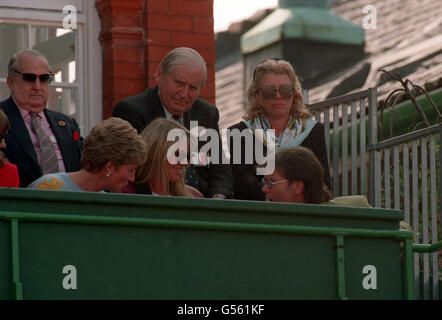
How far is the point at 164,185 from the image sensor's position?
17.5 ft

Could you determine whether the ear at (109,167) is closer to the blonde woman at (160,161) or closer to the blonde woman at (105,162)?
the blonde woman at (105,162)

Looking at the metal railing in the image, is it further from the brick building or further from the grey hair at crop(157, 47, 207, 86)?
the grey hair at crop(157, 47, 207, 86)

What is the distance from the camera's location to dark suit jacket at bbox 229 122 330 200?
237 inches

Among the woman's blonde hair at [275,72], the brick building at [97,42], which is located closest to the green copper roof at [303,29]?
the brick building at [97,42]

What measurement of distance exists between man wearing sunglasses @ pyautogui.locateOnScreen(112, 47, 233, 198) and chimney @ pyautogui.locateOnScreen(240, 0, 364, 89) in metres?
10.5

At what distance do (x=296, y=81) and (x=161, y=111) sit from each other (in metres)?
0.79

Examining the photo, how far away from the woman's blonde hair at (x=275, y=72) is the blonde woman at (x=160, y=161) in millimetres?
1035

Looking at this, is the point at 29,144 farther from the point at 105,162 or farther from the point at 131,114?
the point at 105,162

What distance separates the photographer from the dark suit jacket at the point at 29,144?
5703 millimetres

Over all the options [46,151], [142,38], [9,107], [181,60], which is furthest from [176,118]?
[142,38]

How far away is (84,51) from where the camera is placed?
8.31m

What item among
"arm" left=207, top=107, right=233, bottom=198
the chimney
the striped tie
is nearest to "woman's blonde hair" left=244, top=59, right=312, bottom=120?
"arm" left=207, top=107, right=233, bottom=198
